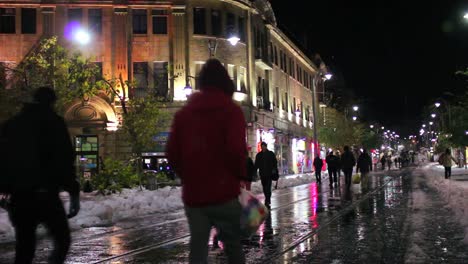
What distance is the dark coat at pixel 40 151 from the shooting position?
462 centimetres

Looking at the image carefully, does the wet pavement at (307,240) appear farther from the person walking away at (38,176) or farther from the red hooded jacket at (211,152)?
the red hooded jacket at (211,152)

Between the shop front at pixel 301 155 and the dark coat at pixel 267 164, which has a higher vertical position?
the shop front at pixel 301 155

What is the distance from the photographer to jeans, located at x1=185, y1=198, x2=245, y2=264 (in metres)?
3.83

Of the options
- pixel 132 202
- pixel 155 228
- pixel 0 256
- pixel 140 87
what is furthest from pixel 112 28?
pixel 0 256

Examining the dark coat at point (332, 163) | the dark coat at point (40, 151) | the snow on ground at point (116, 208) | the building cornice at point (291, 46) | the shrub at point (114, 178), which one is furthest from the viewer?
the building cornice at point (291, 46)

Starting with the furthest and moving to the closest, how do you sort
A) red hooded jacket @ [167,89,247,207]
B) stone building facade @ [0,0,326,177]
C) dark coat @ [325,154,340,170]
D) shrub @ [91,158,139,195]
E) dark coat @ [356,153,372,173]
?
stone building facade @ [0,0,326,177], dark coat @ [325,154,340,170], dark coat @ [356,153,372,173], shrub @ [91,158,139,195], red hooded jacket @ [167,89,247,207]

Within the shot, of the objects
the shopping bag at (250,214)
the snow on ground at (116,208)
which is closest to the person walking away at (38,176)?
the shopping bag at (250,214)

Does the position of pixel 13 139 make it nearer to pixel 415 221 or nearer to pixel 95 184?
pixel 415 221

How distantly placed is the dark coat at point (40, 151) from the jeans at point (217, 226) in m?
1.44

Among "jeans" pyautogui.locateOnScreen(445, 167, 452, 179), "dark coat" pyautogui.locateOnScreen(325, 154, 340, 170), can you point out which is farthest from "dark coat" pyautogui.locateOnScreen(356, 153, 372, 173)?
"jeans" pyautogui.locateOnScreen(445, 167, 452, 179)

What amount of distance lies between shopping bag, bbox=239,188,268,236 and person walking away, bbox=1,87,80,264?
167cm

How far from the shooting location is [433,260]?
7.27m

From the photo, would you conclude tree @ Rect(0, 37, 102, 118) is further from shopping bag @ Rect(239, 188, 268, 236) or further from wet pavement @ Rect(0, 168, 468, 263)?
shopping bag @ Rect(239, 188, 268, 236)

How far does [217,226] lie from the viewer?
3932 millimetres
